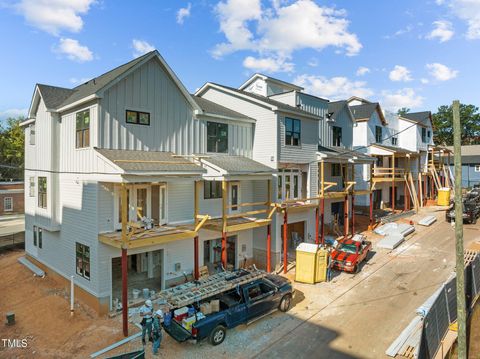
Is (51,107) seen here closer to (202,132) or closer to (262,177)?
(202,132)

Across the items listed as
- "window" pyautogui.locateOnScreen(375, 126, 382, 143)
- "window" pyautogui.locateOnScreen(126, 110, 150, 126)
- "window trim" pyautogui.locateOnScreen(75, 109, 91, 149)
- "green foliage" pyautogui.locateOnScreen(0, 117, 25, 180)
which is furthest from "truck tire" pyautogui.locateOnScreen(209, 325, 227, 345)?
"green foliage" pyautogui.locateOnScreen(0, 117, 25, 180)

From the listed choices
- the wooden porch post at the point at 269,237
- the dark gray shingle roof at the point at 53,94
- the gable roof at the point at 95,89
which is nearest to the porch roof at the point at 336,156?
the wooden porch post at the point at 269,237

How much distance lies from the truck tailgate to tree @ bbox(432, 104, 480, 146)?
87.0 m

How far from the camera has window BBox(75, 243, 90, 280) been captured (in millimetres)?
15156

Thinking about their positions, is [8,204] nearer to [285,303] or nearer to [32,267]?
[32,267]

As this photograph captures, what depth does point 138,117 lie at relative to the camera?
1595 cm

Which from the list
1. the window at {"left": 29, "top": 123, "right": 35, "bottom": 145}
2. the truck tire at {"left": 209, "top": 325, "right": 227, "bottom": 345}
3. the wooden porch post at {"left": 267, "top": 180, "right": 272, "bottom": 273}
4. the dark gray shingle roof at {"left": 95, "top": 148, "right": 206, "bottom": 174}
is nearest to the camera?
the truck tire at {"left": 209, "top": 325, "right": 227, "bottom": 345}

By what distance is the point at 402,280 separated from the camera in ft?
Answer: 57.8

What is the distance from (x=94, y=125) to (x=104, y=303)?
7842mm

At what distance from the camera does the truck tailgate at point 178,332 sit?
10.9 metres

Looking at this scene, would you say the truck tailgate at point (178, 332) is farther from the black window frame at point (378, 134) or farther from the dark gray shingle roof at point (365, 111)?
the black window frame at point (378, 134)

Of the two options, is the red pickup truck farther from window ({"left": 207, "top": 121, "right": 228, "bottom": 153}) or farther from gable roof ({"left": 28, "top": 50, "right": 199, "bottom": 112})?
gable roof ({"left": 28, "top": 50, "right": 199, "bottom": 112})

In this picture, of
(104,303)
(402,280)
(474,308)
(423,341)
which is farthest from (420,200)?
(104,303)

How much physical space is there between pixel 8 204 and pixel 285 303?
44.1 metres
